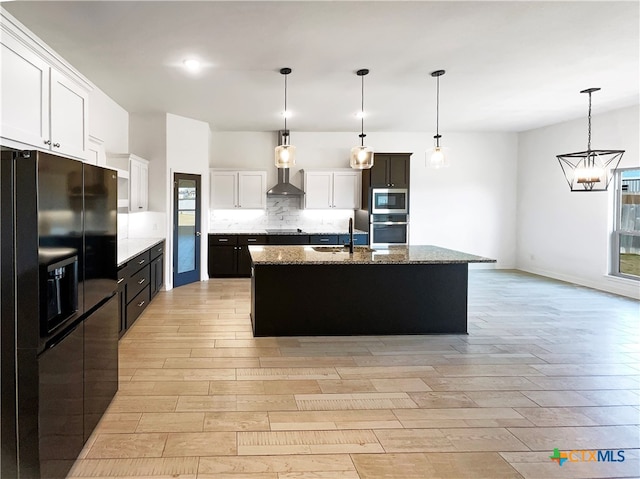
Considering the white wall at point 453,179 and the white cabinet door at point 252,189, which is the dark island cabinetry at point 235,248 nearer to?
the white cabinet door at point 252,189

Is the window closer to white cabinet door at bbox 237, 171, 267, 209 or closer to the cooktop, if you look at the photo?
the cooktop

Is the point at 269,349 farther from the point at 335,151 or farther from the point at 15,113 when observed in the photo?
the point at 335,151

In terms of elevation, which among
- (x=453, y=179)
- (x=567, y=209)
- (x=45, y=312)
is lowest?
(x=45, y=312)

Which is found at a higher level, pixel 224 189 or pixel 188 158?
pixel 188 158

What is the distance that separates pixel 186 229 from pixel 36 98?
15.2 feet

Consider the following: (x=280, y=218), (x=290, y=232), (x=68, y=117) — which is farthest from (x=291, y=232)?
(x=68, y=117)

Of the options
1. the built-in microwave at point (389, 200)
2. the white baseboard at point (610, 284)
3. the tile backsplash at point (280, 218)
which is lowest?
the white baseboard at point (610, 284)

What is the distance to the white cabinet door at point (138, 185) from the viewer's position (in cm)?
573

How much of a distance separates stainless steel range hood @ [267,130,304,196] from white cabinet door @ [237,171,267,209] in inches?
7.8

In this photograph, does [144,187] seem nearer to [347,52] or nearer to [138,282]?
[138,282]

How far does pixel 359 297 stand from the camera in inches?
173

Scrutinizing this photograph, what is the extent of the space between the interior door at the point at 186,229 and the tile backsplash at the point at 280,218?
85 cm

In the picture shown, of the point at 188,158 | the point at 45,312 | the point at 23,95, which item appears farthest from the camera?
the point at 188,158

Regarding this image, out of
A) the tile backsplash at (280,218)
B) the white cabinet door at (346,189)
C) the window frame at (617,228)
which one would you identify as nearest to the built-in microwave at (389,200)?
the white cabinet door at (346,189)
